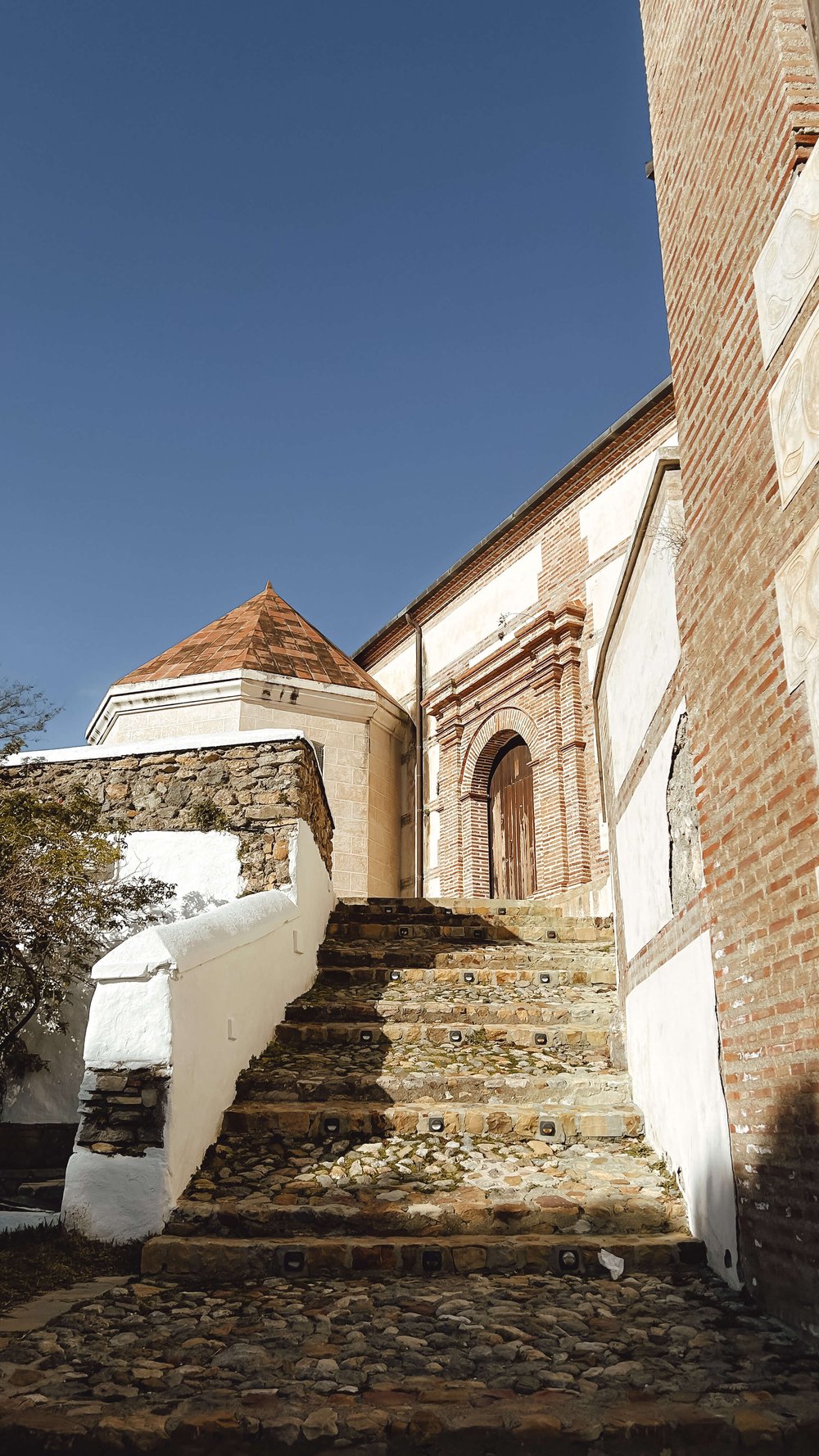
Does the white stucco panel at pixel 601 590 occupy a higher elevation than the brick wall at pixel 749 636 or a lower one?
higher

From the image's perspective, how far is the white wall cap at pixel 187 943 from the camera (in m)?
4.64

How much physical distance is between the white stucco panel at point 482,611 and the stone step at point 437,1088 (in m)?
9.80

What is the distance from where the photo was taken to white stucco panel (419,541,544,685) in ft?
48.7

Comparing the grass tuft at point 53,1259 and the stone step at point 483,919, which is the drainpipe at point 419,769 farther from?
the grass tuft at point 53,1259

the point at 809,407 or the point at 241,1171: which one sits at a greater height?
the point at 809,407

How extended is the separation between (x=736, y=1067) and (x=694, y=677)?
5.27 feet

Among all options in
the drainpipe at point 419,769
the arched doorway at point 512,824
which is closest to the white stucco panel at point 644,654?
the arched doorway at point 512,824

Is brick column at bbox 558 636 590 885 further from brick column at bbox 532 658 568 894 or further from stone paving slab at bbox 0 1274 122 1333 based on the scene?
stone paving slab at bbox 0 1274 122 1333

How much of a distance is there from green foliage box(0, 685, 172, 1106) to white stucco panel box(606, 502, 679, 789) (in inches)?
131

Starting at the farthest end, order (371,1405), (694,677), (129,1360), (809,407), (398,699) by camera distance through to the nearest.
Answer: (398,699)
(694,677)
(809,407)
(129,1360)
(371,1405)

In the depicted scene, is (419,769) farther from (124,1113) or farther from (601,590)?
(124,1113)

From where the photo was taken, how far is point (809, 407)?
132 inches

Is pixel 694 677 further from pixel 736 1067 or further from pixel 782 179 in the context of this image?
pixel 782 179

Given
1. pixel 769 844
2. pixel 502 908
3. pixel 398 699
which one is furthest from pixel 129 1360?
pixel 398 699
